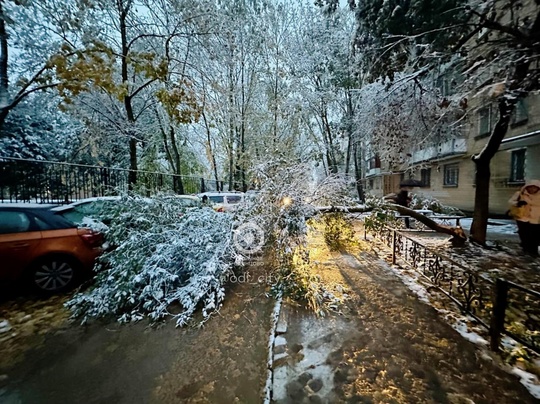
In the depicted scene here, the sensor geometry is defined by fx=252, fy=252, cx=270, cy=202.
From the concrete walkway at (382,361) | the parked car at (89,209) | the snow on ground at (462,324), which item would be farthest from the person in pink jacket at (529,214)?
the parked car at (89,209)

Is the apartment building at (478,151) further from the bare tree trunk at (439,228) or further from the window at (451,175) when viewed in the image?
the bare tree trunk at (439,228)

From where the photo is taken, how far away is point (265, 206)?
16.3 feet

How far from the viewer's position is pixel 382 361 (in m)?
2.71

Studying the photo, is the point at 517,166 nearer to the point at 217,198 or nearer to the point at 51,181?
the point at 217,198

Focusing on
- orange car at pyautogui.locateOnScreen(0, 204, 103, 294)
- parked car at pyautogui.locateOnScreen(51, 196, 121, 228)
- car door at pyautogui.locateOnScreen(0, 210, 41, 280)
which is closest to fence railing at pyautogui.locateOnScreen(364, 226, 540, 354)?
parked car at pyautogui.locateOnScreen(51, 196, 121, 228)

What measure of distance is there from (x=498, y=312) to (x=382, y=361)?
1.40 metres

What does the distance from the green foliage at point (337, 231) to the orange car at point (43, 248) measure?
5.47m

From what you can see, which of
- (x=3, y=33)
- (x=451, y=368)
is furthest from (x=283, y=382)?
(x=3, y=33)

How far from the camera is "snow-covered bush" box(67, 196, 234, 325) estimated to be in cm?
380

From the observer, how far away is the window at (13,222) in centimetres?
408

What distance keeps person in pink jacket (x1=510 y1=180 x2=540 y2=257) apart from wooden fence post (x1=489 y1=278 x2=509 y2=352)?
16.5 feet

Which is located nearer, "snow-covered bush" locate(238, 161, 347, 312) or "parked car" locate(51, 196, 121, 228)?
"snow-covered bush" locate(238, 161, 347, 312)

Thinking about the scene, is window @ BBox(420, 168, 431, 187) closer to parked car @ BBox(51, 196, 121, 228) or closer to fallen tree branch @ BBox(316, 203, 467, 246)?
fallen tree branch @ BBox(316, 203, 467, 246)

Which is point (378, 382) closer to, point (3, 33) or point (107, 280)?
point (107, 280)
